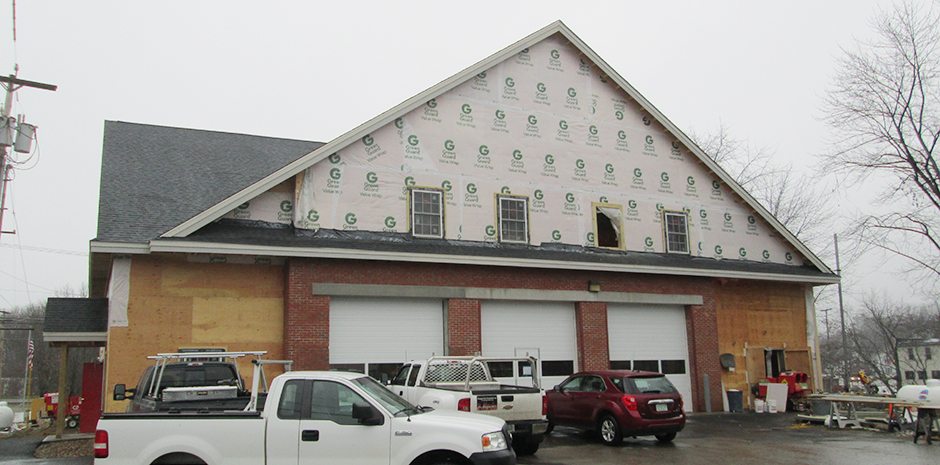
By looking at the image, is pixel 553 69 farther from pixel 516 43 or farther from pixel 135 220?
pixel 135 220

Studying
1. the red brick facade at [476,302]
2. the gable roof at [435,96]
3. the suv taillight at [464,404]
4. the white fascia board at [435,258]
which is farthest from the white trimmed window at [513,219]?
the suv taillight at [464,404]

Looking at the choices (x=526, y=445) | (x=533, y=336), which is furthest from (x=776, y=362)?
(x=526, y=445)

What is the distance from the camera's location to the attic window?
73.3 feet

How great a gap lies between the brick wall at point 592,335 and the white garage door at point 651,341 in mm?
A: 471

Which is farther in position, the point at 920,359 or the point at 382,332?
the point at 920,359

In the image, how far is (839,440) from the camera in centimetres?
1580

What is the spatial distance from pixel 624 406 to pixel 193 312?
9859 millimetres

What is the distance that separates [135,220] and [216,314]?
288 centimetres

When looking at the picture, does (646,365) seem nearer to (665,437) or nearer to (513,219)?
(513,219)

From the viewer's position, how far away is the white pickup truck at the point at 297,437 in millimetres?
7996

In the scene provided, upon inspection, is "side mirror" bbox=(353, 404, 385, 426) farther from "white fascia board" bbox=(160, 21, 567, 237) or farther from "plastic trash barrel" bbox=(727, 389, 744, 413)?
"plastic trash barrel" bbox=(727, 389, 744, 413)

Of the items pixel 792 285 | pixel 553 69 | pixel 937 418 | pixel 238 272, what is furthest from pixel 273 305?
pixel 792 285

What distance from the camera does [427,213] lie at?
19609mm

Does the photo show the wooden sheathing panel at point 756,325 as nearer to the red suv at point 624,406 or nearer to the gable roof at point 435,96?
the gable roof at point 435,96
